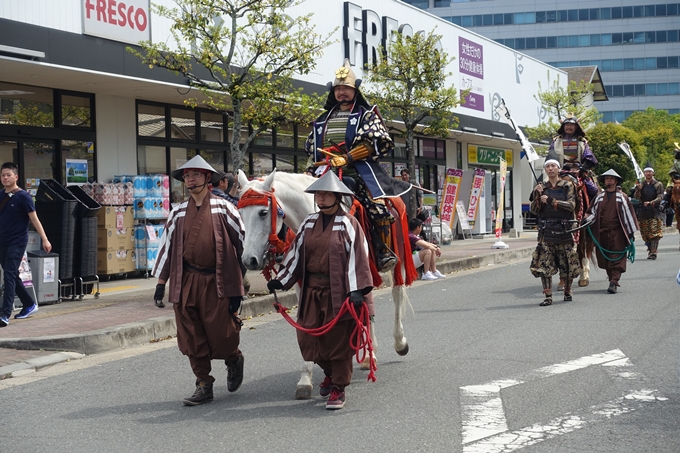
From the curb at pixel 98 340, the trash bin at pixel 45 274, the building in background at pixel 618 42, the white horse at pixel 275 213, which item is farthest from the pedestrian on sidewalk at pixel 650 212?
the building in background at pixel 618 42

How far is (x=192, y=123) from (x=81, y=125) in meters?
3.13

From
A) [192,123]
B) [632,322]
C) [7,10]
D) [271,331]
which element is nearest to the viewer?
[632,322]

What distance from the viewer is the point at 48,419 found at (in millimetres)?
6516

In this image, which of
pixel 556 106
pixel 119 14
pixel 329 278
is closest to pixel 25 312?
pixel 119 14

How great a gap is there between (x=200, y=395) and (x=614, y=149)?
40.2 metres

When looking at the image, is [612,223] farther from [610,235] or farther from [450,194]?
[450,194]

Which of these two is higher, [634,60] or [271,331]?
[634,60]

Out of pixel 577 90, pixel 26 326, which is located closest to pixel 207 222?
pixel 26 326

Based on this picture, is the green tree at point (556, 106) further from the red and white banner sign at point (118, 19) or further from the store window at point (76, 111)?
the store window at point (76, 111)

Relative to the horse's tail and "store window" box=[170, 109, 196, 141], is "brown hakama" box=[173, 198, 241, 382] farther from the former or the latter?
"store window" box=[170, 109, 196, 141]

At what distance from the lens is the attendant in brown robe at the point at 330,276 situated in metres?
6.57

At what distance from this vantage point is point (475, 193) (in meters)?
28.5

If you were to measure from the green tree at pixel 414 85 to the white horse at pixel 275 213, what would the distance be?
1226 centimetres

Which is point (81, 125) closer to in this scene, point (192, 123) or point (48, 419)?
point (192, 123)
